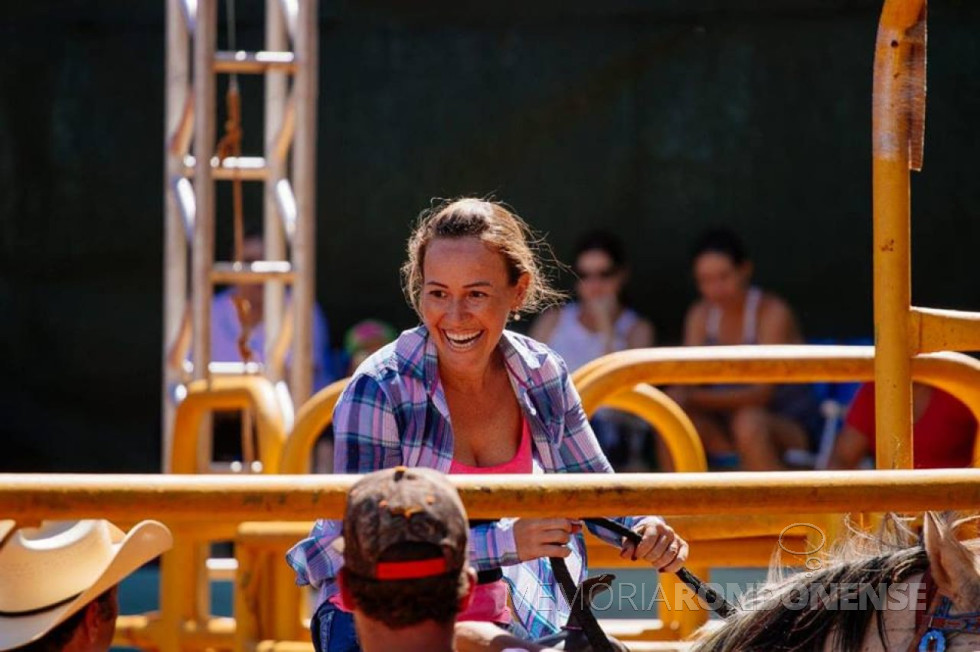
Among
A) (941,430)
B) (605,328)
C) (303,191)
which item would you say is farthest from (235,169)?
(941,430)

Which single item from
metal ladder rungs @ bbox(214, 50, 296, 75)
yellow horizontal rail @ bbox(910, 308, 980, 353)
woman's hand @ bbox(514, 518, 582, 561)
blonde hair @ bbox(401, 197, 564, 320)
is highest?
metal ladder rungs @ bbox(214, 50, 296, 75)

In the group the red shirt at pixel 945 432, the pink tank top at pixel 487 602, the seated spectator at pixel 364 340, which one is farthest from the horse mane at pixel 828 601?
the seated spectator at pixel 364 340

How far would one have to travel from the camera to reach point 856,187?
702cm

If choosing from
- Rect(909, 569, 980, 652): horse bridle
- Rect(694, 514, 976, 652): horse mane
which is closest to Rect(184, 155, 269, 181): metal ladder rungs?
Rect(694, 514, 976, 652): horse mane

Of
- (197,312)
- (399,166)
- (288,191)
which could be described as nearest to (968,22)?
(399,166)

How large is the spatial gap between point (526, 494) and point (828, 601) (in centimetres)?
52

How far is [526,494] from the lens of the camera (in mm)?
1882

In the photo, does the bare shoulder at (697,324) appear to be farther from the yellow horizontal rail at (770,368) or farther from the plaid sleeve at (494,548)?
the plaid sleeve at (494,548)

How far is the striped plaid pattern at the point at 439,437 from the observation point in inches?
92.4

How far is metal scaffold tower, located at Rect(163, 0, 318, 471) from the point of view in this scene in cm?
489

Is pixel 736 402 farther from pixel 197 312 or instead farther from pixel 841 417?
pixel 197 312

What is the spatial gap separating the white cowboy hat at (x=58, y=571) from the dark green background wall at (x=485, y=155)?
4527 mm

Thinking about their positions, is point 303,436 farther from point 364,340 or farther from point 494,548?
point 364,340

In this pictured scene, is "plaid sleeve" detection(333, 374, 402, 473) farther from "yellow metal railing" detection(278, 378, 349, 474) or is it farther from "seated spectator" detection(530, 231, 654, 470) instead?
"seated spectator" detection(530, 231, 654, 470)
